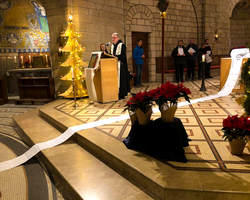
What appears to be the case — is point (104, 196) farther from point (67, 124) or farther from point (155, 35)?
point (155, 35)

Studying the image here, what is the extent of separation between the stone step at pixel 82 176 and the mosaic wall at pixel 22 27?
21.9 ft

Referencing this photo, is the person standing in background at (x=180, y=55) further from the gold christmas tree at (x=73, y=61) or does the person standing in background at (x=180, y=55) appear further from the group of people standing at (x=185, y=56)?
the gold christmas tree at (x=73, y=61)

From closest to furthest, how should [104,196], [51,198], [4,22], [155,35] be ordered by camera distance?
1. [104,196]
2. [51,198]
3. [4,22]
4. [155,35]

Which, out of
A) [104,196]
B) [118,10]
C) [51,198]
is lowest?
[51,198]

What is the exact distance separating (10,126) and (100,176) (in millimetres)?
3367

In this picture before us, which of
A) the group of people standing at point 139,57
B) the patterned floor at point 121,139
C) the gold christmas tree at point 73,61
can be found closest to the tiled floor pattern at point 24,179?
the patterned floor at point 121,139

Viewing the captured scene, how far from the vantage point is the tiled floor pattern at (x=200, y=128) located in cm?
219

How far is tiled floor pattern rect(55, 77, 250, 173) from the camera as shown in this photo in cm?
219

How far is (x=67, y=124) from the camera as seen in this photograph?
3.86 metres

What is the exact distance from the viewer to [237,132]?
2.23 m

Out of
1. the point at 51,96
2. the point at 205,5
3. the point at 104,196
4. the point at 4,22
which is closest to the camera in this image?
the point at 104,196

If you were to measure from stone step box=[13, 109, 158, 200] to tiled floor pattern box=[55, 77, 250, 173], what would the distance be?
446 millimetres

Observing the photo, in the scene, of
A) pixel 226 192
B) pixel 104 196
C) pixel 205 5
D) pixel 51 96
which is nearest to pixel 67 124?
pixel 104 196

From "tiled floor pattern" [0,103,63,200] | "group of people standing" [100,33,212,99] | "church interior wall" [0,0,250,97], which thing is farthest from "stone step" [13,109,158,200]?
"church interior wall" [0,0,250,97]
